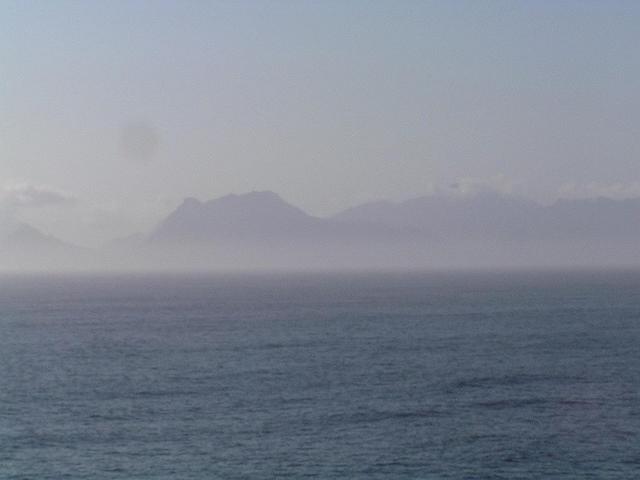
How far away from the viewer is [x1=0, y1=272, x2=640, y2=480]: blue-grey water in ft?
185

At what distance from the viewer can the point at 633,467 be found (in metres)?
55.6

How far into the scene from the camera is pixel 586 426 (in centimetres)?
6538

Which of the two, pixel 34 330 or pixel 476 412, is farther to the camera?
pixel 34 330

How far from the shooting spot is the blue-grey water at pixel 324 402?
56250mm

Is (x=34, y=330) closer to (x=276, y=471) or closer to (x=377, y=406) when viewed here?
(x=377, y=406)

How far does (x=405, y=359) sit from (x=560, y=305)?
87724 mm

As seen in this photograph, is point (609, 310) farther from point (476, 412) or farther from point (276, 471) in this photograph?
point (276, 471)

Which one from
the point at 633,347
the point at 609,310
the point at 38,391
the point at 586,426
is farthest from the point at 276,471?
the point at 609,310

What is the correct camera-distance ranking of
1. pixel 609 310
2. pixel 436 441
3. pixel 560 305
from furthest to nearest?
pixel 560 305, pixel 609 310, pixel 436 441

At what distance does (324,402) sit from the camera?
73.4 m

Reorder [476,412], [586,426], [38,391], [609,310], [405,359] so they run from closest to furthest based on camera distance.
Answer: [586,426], [476,412], [38,391], [405,359], [609,310]

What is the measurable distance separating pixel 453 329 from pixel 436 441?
69.1 m

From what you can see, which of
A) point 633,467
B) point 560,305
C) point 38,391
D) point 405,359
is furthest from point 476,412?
point 560,305

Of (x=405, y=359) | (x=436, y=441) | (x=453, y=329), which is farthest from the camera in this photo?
(x=453, y=329)
